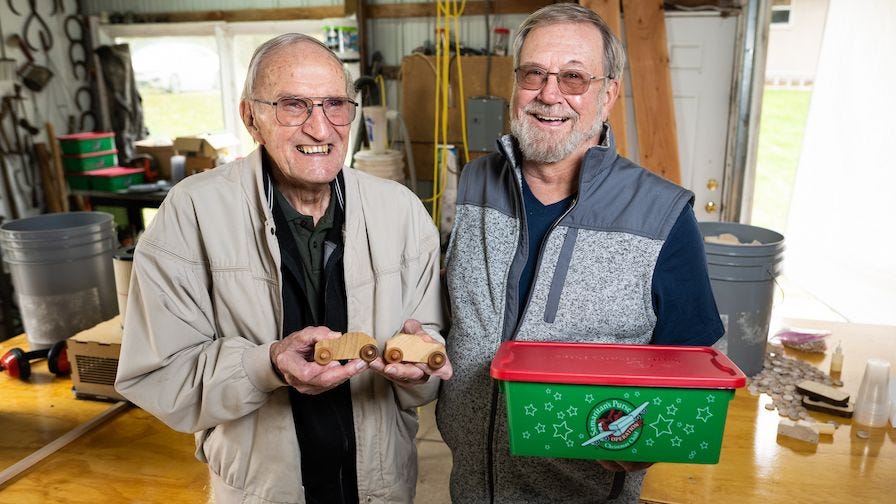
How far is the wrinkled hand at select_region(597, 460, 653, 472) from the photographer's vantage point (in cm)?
129

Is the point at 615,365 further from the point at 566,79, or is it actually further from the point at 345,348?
the point at 566,79

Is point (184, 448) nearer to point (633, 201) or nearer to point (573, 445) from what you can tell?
point (573, 445)

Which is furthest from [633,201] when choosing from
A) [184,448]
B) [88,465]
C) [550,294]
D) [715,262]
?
Result: [88,465]

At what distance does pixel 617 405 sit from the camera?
3.82ft

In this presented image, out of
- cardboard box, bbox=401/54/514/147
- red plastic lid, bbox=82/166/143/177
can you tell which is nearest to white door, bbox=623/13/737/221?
cardboard box, bbox=401/54/514/147

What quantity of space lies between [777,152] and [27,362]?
8476 millimetres

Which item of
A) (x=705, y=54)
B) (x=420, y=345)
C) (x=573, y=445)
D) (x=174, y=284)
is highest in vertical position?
(x=705, y=54)

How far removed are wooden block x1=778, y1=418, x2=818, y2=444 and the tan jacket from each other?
Result: 1.33 m

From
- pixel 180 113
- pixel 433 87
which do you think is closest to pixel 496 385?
pixel 433 87

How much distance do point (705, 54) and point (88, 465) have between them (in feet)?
13.4

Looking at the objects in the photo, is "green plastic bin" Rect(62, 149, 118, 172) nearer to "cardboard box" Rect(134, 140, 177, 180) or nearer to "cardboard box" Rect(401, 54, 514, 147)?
"cardboard box" Rect(134, 140, 177, 180)

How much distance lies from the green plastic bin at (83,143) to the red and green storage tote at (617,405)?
536 centimetres

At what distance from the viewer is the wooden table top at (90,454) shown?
5.98ft

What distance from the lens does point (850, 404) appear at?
221 cm
